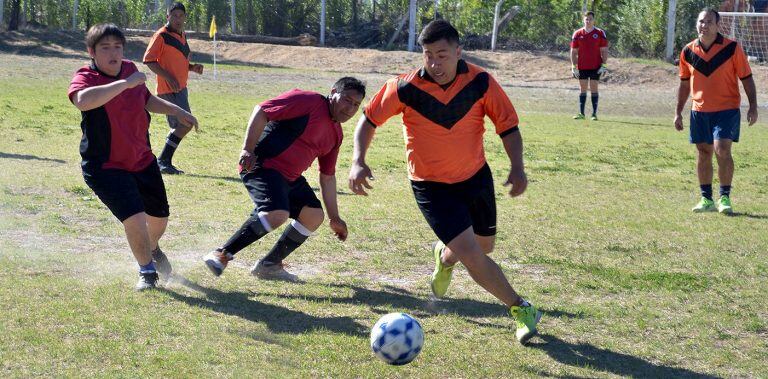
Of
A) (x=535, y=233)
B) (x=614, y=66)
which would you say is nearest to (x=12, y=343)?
(x=535, y=233)

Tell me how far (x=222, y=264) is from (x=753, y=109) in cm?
634

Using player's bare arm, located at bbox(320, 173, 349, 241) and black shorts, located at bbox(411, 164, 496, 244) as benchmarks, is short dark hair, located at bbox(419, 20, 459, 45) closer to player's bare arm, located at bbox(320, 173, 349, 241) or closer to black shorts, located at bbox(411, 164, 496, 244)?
black shorts, located at bbox(411, 164, 496, 244)

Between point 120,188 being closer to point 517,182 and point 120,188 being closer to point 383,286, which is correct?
point 383,286

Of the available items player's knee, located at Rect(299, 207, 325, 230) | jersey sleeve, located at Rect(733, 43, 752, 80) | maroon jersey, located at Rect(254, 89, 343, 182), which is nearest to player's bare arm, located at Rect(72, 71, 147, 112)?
maroon jersey, located at Rect(254, 89, 343, 182)

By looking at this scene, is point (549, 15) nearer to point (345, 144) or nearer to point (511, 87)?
point (511, 87)

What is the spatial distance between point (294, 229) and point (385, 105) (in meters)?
1.61

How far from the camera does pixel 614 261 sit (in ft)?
25.5

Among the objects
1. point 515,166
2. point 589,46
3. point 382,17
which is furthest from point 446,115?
point 382,17

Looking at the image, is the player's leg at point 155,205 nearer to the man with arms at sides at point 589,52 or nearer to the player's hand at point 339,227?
the player's hand at point 339,227

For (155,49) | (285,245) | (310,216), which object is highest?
(155,49)

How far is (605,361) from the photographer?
5297 millimetres

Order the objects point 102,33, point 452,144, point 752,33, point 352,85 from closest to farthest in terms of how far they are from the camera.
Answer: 1. point 452,144
2. point 102,33
3. point 352,85
4. point 752,33

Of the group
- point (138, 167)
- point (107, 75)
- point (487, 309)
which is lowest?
point (487, 309)

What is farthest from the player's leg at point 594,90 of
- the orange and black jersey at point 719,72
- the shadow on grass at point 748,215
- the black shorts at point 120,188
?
the black shorts at point 120,188
